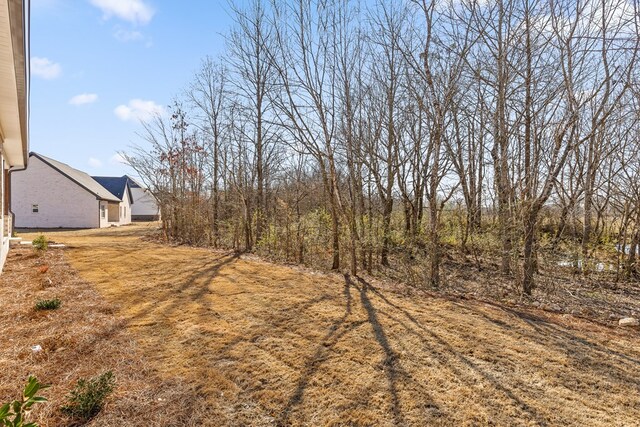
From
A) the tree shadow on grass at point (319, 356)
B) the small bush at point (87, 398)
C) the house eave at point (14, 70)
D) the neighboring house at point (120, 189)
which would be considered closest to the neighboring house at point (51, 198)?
the neighboring house at point (120, 189)

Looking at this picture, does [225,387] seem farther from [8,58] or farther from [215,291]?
[8,58]

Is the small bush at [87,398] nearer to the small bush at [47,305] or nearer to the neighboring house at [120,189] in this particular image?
the small bush at [47,305]

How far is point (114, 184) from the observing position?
94.3 feet

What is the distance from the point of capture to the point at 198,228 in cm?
1228

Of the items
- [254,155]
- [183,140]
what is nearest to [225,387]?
[254,155]

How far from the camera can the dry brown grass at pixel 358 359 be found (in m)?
2.32

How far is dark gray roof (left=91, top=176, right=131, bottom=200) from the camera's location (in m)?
28.1

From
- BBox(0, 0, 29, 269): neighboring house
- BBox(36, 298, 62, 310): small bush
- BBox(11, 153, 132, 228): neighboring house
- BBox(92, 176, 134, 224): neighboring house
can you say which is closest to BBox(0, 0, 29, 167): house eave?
BBox(0, 0, 29, 269): neighboring house

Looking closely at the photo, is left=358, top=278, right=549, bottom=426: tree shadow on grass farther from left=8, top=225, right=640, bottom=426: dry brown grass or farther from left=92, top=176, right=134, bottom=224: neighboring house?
left=92, top=176, right=134, bottom=224: neighboring house

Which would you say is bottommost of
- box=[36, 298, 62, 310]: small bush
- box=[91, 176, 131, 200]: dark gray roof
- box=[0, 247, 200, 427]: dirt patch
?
box=[0, 247, 200, 427]: dirt patch

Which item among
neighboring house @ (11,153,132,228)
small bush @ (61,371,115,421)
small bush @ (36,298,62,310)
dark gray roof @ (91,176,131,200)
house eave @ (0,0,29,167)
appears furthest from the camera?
dark gray roof @ (91,176,131,200)

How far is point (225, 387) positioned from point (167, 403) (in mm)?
404

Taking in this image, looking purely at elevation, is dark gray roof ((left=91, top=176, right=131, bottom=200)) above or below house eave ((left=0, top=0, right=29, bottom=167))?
above

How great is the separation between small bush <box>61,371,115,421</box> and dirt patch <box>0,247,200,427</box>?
0.17 feet
